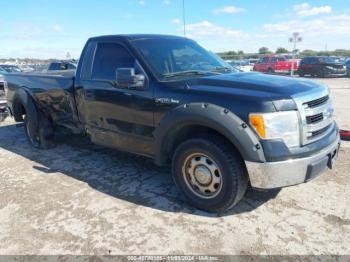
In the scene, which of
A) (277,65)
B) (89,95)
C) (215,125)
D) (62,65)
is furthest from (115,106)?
(277,65)

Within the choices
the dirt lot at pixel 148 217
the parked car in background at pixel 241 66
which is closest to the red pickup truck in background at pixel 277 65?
the parked car in background at pixel 241 66

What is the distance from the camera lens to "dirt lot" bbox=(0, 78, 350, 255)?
9.47 feet

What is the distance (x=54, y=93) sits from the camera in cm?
531

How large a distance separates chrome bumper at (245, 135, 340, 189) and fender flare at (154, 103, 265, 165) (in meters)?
0.10

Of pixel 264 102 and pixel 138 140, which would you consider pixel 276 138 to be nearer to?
pixel 264 102

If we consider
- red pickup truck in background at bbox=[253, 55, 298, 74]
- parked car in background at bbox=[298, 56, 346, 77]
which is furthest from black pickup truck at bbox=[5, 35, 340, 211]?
red pickup truck in background at bbox=[253, 55, 298, 74]

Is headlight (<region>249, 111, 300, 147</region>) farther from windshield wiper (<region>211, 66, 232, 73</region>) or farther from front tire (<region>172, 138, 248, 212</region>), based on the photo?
windshield wiper (<region>211, 66, 232, 73</region>)

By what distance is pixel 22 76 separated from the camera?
617 cm

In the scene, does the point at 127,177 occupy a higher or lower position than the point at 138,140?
lower

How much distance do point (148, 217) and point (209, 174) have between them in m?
0.81

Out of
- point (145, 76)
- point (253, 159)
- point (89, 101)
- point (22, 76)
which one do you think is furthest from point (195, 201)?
point (22, 76)

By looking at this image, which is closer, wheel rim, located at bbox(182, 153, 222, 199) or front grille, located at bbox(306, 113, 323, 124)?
front grille, located at bbox(306, 113, 323, 124)

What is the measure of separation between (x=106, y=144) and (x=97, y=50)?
4.40ft

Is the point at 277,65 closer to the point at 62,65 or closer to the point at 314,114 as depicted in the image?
the point at 62,65
